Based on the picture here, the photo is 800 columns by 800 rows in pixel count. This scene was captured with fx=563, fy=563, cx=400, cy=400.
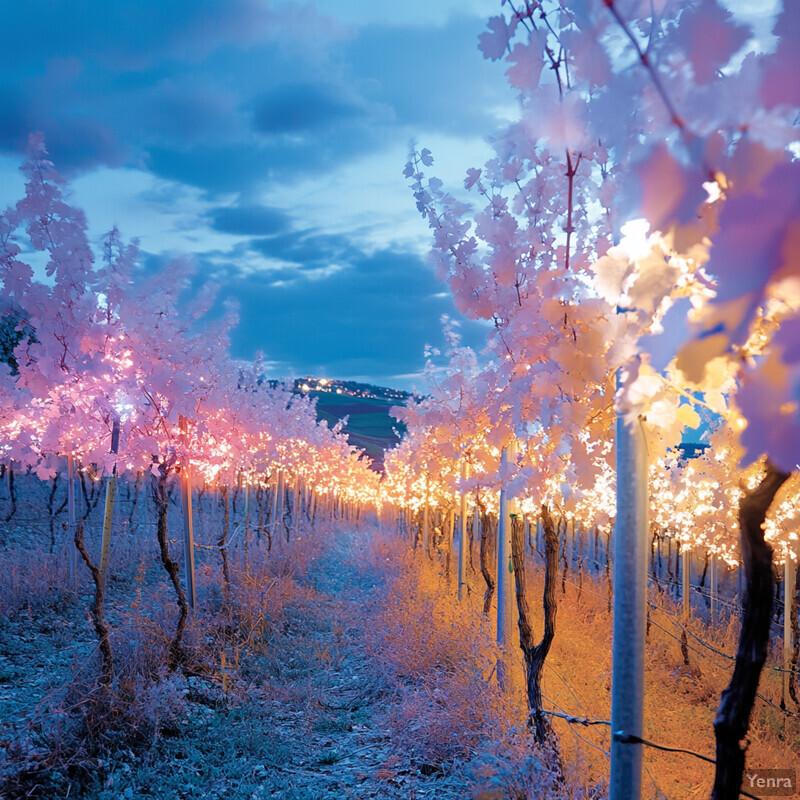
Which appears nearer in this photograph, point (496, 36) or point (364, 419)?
point (496, 36)

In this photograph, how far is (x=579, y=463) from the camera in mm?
3389

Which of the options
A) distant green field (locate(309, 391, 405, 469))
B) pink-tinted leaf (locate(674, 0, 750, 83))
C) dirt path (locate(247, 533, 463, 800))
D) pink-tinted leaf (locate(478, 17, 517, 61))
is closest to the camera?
pink-tinted leaf (locate(674, 0, 750, 83))

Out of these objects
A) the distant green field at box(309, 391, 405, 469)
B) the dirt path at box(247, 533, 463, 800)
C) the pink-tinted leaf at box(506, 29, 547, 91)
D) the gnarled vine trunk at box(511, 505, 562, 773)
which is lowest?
the dirt path at box(247, 533, 463, 800)

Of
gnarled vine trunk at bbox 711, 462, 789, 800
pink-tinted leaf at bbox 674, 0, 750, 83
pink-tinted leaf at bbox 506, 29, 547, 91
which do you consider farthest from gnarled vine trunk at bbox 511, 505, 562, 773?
pink-tinted leaf at bbox 674, 0, 750, 83

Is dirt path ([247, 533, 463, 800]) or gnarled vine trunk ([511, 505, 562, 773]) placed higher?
gnarled vine trunk ([511, 505, 562, 773])

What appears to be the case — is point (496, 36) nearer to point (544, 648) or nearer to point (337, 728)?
point (544, 648)

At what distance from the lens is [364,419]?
15288cm

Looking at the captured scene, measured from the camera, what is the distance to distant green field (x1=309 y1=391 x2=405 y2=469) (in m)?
127

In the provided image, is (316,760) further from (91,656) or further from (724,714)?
(724,714)

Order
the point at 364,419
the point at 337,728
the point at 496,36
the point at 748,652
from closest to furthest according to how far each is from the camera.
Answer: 1. the point at 748,652
2. the point at 496,36
3. the point at 337,728
4. the point at 364,419

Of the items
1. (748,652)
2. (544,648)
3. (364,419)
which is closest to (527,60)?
(748,652)

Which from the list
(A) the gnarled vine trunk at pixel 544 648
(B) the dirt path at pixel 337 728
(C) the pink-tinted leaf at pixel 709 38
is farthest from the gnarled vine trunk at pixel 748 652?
(B) the dirt path at pixel 337 728

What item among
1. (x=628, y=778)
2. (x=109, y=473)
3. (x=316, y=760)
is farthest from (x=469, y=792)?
(x=109, y=473)

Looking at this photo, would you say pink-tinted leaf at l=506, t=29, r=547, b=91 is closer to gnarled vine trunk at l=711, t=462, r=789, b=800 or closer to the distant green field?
gnarled vine trunk at l=711, t=462, r=789, b=800
